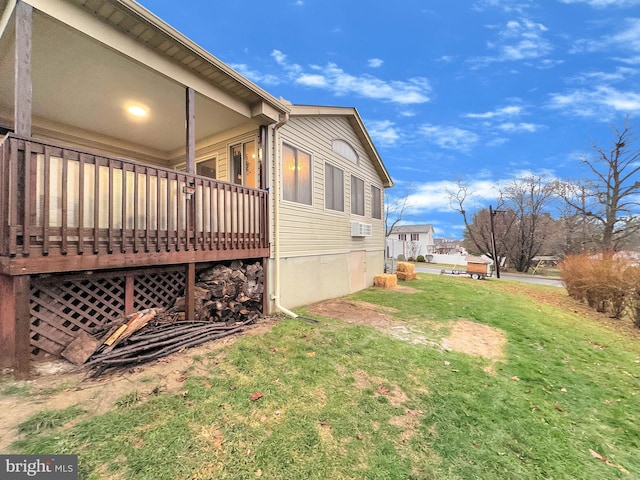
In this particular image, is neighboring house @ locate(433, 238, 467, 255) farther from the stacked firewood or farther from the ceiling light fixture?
the ceiling light fixture

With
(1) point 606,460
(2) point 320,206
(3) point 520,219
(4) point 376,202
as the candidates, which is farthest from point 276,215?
(3) point 520,219

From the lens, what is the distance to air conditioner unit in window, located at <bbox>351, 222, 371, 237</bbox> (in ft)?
31.4

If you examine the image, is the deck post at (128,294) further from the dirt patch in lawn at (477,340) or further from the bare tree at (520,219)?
the bare tree at (520,219)

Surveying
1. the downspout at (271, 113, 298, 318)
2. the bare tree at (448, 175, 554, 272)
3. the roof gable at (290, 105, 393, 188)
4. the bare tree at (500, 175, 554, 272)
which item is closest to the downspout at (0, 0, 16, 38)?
the downspout at (271, 113, 298, 318)

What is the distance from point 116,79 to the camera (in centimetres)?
458

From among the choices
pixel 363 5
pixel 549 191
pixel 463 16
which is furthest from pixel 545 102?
pixel 363 5

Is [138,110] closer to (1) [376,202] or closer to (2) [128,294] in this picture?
(2) [128,294]

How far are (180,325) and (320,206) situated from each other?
494cm

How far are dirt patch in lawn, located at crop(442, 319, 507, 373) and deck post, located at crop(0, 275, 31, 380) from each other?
5.88 m

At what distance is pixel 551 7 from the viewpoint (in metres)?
13.1

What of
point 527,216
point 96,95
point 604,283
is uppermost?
point 96,95

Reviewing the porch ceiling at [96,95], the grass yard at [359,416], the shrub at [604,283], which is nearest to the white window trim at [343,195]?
the porch ceiling at [96,95]

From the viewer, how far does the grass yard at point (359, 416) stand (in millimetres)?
2059

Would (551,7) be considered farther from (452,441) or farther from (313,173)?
(452,441)
